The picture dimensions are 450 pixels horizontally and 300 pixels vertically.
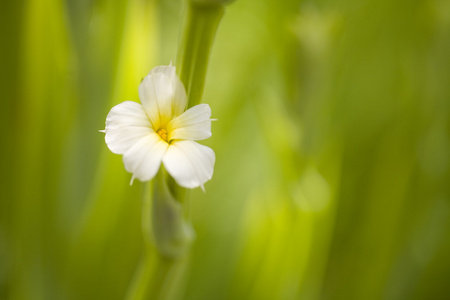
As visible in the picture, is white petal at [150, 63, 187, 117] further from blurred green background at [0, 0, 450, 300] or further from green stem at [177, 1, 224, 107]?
blurred green background at [0, 0, 450, 300]

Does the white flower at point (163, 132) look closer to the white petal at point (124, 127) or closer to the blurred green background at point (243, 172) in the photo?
the white petal at point (124, 127)

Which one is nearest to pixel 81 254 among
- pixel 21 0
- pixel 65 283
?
pixel 65 283

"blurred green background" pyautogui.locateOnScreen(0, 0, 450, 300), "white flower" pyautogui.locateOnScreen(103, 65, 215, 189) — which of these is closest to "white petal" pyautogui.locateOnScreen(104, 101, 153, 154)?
"white flower" pyautogui.locateOnScreen(103, 65, 215, 189)

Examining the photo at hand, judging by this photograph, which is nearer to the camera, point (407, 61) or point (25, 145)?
point (25, 145)

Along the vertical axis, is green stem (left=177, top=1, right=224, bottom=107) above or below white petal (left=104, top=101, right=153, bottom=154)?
above

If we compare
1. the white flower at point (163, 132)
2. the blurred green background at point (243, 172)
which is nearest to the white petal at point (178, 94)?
the white flower at point (163, 132)

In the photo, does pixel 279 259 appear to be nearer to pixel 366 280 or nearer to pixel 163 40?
pixel 366 280

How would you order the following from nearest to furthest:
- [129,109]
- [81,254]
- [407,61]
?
[129,109] → [81,254] → [407,61]

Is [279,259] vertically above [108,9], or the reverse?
[108,9]
